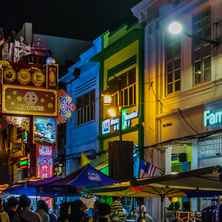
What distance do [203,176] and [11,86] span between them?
10460 mm

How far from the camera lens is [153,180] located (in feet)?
34.5

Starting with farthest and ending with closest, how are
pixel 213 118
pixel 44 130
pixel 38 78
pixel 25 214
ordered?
pixel 44 130 → pixel 213 118 → pixel 38 78 → pixel 25 214

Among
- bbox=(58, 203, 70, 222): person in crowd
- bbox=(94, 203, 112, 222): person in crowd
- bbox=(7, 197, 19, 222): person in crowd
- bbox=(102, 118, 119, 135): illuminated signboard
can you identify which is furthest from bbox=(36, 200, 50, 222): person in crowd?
bbox=(102, 118, 119, 135): illuminated signboard

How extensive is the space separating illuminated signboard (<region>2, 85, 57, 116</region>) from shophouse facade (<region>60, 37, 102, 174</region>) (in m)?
9.10

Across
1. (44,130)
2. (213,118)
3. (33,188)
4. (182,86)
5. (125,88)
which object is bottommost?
(33,188)

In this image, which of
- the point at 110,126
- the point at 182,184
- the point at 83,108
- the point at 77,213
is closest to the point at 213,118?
the point at 110,126

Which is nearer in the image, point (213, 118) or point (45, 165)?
point (213, 118)

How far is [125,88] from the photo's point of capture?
26.5 metres

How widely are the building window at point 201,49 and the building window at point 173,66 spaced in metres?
1.08

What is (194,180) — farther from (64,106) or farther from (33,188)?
(64,106)

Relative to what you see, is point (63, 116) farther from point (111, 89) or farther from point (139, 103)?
point (111, 89)

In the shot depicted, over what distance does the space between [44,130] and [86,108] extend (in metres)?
9.65

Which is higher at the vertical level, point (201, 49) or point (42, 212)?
point (201, 49)

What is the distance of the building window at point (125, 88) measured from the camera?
25.8 metres
